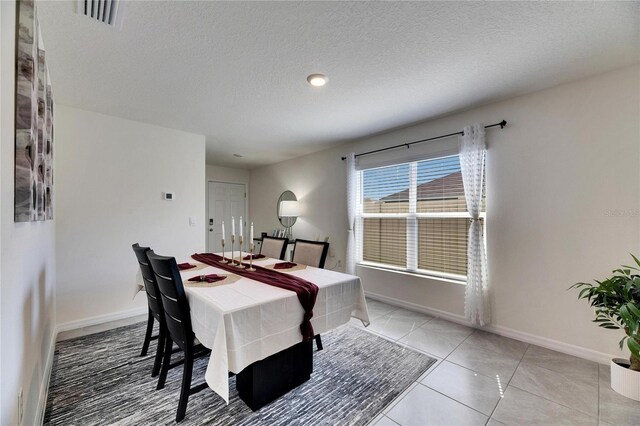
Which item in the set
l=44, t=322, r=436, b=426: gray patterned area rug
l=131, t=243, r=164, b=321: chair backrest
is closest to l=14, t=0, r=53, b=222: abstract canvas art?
l=131, t=243, r=164, b=321: chair backrest

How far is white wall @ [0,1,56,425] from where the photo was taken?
0.98m

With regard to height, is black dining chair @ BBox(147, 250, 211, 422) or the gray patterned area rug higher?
black dining chair @ BBox(147, 250, 211, 422)

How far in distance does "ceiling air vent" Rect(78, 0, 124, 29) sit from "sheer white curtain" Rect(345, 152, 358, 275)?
299cm

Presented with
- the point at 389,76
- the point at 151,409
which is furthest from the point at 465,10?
the point at 151,409

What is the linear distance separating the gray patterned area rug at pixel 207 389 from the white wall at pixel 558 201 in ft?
3.92

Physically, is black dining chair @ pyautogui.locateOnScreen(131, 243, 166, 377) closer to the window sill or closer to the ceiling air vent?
the ceiling air vent

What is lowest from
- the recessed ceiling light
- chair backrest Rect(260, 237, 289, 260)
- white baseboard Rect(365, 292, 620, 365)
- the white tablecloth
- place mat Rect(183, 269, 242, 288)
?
white baseboard Rect(365, 292, 620, 365)

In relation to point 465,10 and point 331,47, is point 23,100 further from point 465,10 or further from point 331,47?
point 465,10

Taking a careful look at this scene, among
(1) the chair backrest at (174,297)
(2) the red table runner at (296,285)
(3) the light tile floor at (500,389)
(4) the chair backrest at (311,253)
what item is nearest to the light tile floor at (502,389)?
(3) the light tile floor at (500,389)

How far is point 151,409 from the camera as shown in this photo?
1.66 metres

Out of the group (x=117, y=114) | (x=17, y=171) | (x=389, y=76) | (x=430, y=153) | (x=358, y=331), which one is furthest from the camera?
(x=430, y=153)

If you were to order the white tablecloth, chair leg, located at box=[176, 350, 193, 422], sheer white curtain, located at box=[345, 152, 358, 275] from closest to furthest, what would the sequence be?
the white tablecloth, chair leg, located at box=[176, 350, 193, 422], sheer white curtain, located at box=[345, 152, 358, 275]

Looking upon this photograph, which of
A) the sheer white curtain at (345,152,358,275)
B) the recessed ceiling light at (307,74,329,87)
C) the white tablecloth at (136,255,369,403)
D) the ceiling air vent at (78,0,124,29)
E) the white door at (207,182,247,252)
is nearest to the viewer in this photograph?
the white tablecloth at (136,255,369,403)

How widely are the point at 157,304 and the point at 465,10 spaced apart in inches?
107
